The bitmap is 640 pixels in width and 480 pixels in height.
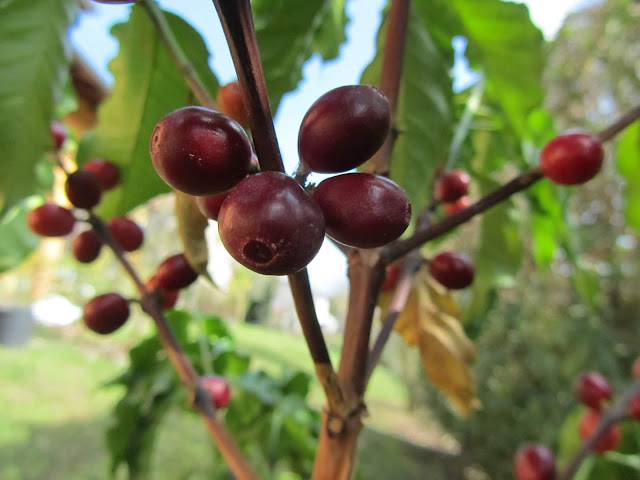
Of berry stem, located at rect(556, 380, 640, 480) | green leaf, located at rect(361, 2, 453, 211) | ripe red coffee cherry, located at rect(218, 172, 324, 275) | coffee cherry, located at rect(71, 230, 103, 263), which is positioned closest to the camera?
ripe red coffee cherry, located at rect(218, 172, 324, 275)

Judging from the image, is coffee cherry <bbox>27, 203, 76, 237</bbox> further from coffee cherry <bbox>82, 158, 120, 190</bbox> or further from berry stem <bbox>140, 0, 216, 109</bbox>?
berry stem <bbox>140, 0, 216, 109</bbox>

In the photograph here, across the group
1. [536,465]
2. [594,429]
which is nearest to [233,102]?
[536,465]

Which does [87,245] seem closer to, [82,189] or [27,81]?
[82,189]

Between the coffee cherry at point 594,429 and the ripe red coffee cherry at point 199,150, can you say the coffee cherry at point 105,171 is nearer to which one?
the ripe red coffee cherry at point 199,150

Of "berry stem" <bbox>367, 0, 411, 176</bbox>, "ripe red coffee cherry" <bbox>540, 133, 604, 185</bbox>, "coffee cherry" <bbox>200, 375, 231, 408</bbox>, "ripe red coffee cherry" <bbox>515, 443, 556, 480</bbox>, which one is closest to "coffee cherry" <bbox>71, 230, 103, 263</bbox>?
"coffee cherry" <bbox>200, 375, 231, 408</bbox>

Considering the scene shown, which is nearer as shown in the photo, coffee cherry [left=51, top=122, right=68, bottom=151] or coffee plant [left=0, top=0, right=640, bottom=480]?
coffee plant [left=0, top=0, right=640, bottom=480]

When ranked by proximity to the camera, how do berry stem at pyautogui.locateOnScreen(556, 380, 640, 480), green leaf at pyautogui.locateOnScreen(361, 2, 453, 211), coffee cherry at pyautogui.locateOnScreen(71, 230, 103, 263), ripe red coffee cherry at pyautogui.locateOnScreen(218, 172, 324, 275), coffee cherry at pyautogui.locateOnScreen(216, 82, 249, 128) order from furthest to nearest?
berry stem at pyautogui.locateOnScreen(556, 380, 640, 480) < green leaf at pyautogui.locateOnScreen(361, 2, 453, 211) < coffee cherry at pyautogui.locateOnScreen(71, 230, 103, 263) < coffee cherry at pyautogui.locateOnScreen(216, 82, 249, 128) < ripe red coffee cherry at pyautogui.locateOnScreen(218, 172, 324, 275)

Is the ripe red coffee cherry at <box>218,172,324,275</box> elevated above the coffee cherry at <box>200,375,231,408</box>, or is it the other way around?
the ripe red coffee cherry at <box>218,172,324,275</box>
